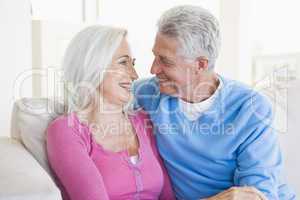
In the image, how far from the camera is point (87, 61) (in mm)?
1262

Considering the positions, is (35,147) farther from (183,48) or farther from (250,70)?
(250,70)

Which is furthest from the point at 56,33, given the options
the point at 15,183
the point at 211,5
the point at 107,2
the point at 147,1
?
the point at 15,183

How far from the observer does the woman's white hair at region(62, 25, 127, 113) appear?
4.15 ft

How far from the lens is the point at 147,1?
10.5 feet

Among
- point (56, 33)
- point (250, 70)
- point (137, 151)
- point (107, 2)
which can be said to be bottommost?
point (137, 151)

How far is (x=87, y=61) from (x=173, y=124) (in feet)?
1.29

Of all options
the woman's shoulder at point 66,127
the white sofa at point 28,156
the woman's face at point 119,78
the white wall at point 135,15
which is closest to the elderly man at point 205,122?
the woman's face at point 119,78

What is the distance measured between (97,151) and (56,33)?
1.75m

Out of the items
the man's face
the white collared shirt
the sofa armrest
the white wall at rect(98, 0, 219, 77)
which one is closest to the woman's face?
the man's face

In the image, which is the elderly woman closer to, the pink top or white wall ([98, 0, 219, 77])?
the pink top

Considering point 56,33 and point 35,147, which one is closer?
point 35,147

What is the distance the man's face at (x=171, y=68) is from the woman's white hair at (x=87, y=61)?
0.49 feet

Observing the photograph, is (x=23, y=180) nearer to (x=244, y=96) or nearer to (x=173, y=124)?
(x=173, y=124)

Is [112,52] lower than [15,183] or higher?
higher
